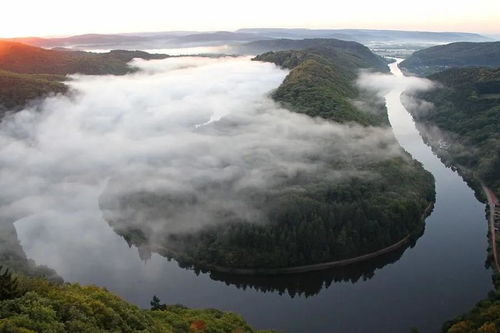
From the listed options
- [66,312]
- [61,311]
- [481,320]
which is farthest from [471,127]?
[61,311]

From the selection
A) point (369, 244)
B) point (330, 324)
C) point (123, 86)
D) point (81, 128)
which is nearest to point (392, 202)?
point (369, 244)

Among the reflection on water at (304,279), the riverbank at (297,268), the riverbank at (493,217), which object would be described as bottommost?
the reflection on water at (304,279)

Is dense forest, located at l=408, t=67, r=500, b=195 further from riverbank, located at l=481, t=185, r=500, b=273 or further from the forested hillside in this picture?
the forested hillside

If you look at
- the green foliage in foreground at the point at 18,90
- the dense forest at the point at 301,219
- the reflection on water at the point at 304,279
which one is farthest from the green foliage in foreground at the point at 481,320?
the green foliage in foreground at the point at 18,90

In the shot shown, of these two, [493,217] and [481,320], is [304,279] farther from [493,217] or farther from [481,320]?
[493,217]

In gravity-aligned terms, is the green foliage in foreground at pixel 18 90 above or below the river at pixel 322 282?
above

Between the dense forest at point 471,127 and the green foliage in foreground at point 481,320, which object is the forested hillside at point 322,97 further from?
the green foliage in foreground at point 481,320

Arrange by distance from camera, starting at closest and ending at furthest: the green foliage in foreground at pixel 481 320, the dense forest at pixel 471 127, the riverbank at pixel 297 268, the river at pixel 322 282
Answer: the green foliage in foreground at pixel 481 320 → the river at pixel 322 282 → the riverbank at pixel 297 268 → the dense forest at pixel 471 127

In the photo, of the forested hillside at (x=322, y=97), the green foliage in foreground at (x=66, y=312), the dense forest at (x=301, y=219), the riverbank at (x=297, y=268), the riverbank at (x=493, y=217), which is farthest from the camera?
the forested hillside at (x=322, y=97)

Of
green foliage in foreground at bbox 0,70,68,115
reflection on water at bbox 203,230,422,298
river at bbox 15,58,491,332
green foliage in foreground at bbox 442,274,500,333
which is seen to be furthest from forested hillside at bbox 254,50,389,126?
green foliage in foreground at bbox 442,274,500,333
